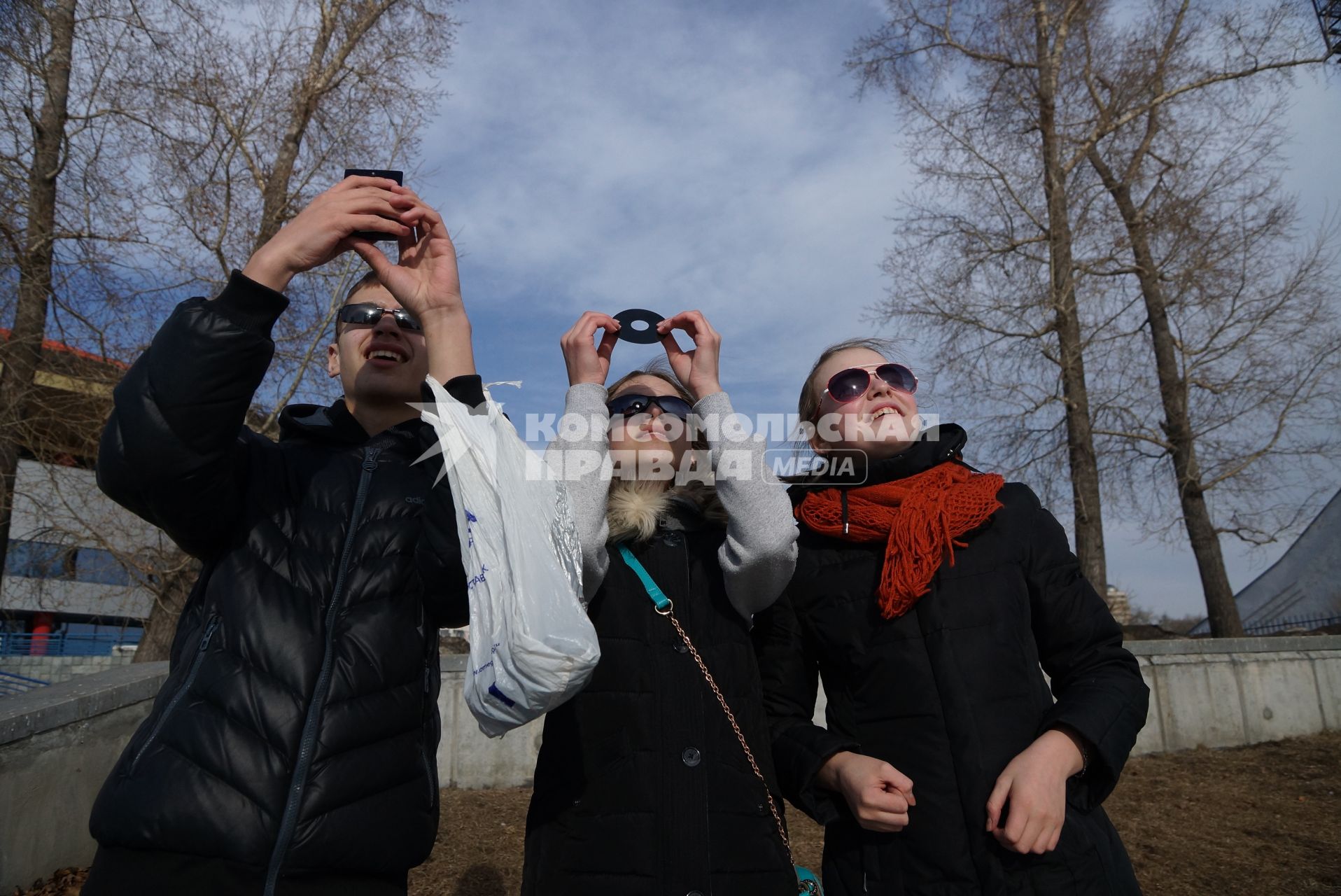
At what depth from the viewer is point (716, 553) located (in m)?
2.61

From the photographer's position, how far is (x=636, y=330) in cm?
268

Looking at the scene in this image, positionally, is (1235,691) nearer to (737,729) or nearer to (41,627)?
(737,729)

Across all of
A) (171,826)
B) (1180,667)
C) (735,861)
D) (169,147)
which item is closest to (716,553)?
(735,861)

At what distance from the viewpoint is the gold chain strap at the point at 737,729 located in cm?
225

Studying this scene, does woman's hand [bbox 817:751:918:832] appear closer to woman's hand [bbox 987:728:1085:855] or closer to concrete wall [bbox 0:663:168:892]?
woman's hand [bbox 987:728:1085:855]

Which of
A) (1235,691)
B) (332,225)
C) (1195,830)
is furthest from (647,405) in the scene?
(1235,691)

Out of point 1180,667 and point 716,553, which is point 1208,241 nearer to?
point 1180,667

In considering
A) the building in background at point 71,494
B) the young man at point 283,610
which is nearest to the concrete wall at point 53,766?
the young man at point 283,610

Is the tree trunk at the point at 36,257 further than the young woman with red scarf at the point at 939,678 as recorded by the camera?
Yes

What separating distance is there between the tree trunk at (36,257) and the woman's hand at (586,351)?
7.80 meters

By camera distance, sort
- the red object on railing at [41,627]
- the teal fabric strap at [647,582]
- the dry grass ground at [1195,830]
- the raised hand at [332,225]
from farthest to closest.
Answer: the red object on railing at [41,627] → the dry grass ground at [1195,830] → the teal fabric strap at [647,582] → the raised hand at [332,225]

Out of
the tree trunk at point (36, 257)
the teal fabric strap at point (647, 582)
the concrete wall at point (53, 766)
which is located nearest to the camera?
the teal fabric strap at point (647, 582)

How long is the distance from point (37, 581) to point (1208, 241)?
14.0 meters

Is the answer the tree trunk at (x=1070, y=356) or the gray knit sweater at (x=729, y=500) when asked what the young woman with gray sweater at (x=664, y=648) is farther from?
the tree trunk at (x=1070, y=356)
